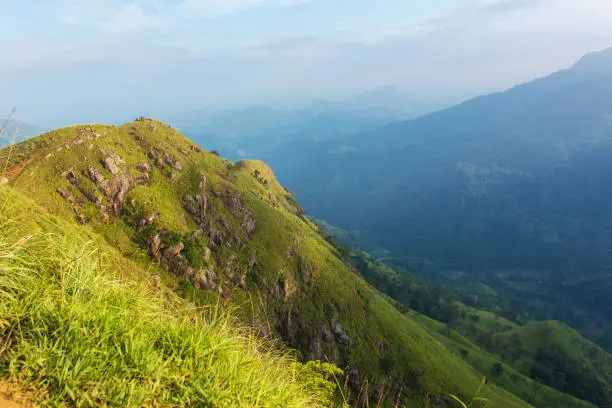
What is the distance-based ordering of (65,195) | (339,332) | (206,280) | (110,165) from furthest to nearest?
(339,332)
(206,280)
(110,165)
(65,195)

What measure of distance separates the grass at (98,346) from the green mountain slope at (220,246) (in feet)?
141

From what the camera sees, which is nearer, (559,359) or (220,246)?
(220,246)

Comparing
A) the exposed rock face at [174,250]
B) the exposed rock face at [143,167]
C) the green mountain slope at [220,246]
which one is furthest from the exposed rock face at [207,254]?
the exposed rock face at [143,167]

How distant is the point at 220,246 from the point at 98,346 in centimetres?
6204

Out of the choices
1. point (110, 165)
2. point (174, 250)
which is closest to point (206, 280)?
point (174, 250)

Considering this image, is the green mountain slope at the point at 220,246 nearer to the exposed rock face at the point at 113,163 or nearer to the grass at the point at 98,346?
the exposed rock face at the point at 113,163

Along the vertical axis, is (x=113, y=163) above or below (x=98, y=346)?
above

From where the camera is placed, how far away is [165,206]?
60.7 meters

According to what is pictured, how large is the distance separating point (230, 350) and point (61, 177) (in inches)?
2186

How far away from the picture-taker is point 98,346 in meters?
4.77

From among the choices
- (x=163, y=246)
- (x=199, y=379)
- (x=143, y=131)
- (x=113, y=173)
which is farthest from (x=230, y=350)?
(x=143, y=131)

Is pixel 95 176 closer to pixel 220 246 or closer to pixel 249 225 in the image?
pixel 220 246

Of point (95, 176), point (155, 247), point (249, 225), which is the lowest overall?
point (249, 225)

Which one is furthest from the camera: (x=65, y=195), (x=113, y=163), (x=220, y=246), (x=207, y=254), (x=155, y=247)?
(x=220, y=246)
